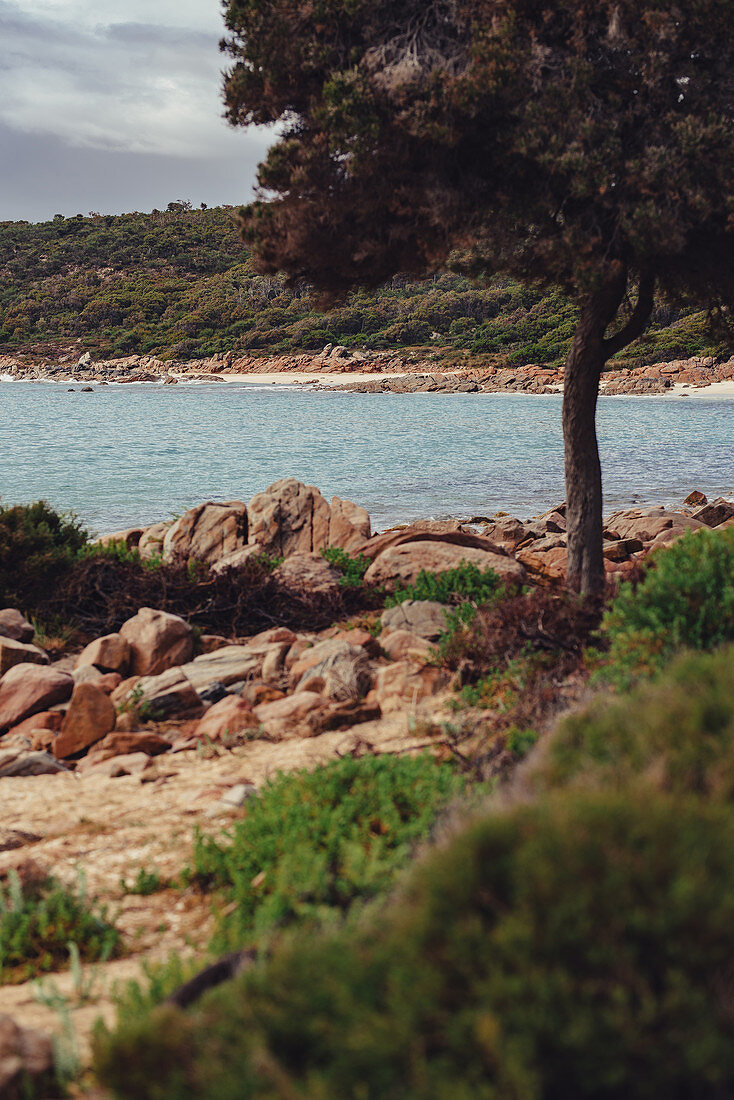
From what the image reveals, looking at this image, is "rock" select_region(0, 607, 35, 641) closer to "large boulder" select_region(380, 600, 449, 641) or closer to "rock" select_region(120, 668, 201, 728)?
"rock" select_region(120, 668, 201, 728)

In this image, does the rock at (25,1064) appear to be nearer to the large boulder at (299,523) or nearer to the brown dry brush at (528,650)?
the brown dry brush at (528,650)

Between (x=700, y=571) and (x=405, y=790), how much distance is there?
6.70 feet

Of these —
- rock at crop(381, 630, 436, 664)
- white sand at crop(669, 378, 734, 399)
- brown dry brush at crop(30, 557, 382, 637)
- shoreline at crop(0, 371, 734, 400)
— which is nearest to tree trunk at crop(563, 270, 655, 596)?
rock at crop(381, 630, 436, 664)

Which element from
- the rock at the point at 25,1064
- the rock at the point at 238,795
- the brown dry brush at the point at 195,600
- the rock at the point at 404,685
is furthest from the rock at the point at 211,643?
the rock at the point at 25,1064

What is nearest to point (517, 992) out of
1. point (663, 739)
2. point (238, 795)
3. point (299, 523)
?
point (663, 739)

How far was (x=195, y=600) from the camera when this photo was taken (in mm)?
9219

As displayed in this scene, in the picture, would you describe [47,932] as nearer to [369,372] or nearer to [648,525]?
[648,525]

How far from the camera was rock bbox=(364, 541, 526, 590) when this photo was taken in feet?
30.3

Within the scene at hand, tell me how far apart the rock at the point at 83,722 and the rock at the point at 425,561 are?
13.0 feet

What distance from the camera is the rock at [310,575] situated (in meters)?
9.36

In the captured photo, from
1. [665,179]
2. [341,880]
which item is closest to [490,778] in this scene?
[341,880]

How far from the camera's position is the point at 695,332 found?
61.7m

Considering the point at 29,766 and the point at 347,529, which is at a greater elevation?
the point at 347,529

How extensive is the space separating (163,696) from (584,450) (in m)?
4.53
